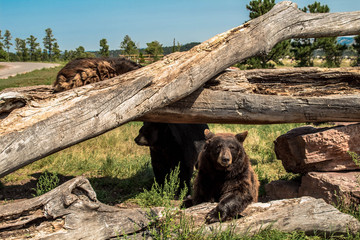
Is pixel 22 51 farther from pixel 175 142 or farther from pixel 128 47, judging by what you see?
pixel 175 142

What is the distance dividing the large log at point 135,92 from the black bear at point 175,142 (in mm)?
1867

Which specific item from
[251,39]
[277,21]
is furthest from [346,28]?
[251,39]

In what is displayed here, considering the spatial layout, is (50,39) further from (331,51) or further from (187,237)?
(187,237)

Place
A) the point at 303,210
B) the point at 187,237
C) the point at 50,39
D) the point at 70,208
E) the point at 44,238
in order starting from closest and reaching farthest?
the point at 44,238 < the point at 70,208 < the point at 187,237 < the point at 303,210 < the point at 50,39

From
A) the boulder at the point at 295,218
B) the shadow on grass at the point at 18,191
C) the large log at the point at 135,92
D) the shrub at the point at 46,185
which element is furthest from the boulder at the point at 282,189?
the shadow on grass at the point at 18,191

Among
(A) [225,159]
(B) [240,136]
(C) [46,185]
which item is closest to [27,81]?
(C) [46,185]

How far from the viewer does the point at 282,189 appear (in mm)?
5480

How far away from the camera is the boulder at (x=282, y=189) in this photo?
5359 mm

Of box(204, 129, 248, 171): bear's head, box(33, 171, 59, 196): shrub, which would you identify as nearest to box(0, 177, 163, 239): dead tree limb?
box(33, 171, 59, 196): shrub

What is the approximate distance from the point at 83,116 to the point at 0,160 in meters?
0.82

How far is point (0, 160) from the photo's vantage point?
9.23 feet

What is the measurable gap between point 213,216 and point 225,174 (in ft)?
2.49

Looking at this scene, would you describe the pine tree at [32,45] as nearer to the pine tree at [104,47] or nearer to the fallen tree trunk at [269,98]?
the pine tree at [104,47]

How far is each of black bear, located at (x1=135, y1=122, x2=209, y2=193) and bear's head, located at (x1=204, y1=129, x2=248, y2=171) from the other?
1422 millimetres
